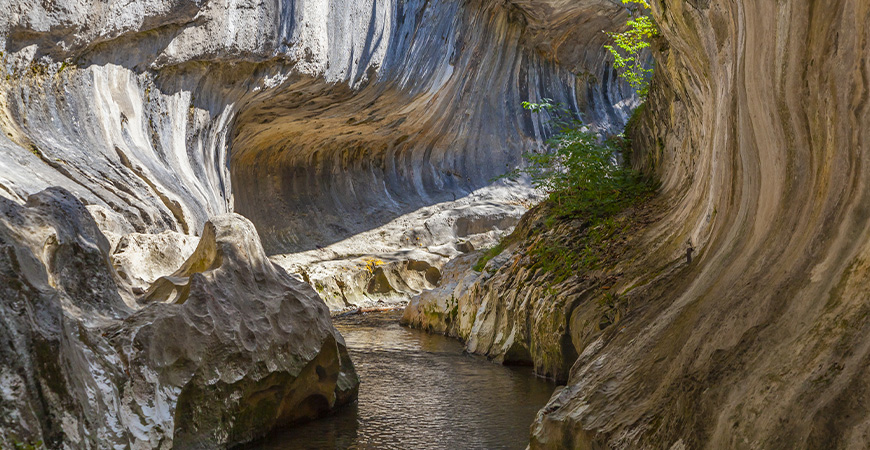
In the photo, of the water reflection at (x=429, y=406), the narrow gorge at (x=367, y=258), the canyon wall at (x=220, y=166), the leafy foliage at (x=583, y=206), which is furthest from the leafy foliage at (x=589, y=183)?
the canyon wall at (x=220, y=166)

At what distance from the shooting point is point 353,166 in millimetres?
20031

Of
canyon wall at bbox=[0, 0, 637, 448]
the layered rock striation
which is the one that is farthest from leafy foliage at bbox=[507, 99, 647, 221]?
canyon wall at bbox=[0, 0, 637, 448]

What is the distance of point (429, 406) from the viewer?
18.7 feet

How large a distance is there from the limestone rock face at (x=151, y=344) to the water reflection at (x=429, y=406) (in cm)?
26

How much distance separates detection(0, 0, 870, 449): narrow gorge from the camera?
8.84 feet

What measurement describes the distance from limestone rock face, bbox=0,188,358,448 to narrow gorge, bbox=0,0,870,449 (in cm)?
1

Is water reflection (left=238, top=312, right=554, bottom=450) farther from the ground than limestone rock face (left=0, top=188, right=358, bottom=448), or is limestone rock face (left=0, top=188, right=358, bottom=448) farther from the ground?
limestone rock face (left=0, top=188, right=358, bottom=448)

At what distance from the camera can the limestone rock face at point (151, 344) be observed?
3.11 m

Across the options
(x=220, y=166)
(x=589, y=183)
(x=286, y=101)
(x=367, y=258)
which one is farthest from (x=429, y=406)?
(x=286, y=101)

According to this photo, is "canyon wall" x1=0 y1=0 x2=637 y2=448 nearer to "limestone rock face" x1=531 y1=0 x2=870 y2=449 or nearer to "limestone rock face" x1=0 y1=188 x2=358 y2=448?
"limestone rock face" x1=0 y1=188 x2=358 y2=448

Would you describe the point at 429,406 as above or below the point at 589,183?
below

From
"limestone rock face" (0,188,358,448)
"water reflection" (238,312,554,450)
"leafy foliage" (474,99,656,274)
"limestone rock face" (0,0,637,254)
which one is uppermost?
"limestone rock face" (0,0,637,254)

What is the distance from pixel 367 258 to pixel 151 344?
37.7ft

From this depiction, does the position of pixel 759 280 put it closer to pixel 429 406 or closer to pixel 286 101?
pixel 429 406
